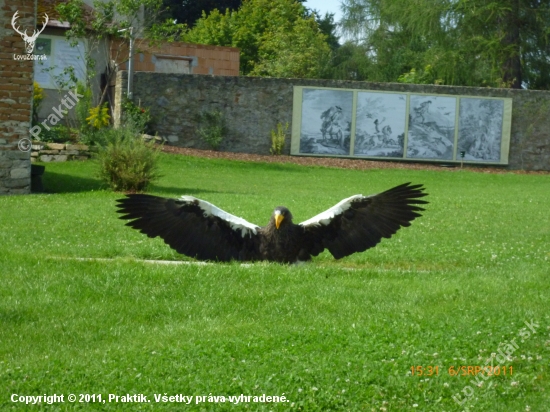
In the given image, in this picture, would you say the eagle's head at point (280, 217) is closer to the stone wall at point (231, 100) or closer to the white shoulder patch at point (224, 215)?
the white shoulder patch at point (224, 215)

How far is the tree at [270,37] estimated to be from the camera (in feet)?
125

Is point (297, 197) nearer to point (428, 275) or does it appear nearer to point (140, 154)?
point (140, 154)

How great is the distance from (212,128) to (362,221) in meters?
19.6

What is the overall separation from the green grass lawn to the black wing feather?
10.6 inches

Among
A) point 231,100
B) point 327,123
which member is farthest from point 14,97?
point 327,123

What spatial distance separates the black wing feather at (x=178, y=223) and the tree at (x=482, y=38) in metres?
26.6

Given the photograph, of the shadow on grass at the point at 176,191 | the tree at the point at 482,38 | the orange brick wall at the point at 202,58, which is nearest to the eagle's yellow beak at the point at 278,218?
the shadow on grass at the point at 176,191

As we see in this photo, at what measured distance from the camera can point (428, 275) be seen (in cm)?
900

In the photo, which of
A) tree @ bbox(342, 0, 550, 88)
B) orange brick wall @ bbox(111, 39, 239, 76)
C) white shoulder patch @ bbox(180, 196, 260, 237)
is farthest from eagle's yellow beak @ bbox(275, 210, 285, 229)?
tree @ bbox(342, 0, 550, 88)

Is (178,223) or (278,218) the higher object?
(278,218)

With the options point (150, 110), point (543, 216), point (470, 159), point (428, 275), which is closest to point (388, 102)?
point (470, 159)

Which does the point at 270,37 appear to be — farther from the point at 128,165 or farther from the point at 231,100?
the point at 128,165

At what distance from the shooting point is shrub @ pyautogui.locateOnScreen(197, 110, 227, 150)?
92.2 feet

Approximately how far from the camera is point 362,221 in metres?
8.98
